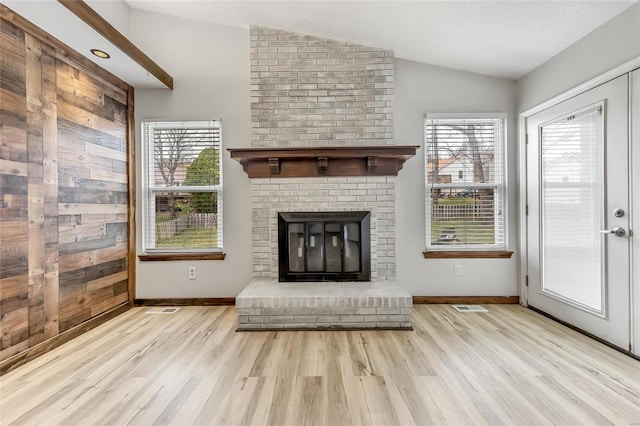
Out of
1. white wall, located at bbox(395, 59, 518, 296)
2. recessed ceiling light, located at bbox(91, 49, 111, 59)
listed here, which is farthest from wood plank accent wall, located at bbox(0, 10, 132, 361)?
white wall, located at bbox(395, 59, 518, 296)

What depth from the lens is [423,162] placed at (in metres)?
3.54

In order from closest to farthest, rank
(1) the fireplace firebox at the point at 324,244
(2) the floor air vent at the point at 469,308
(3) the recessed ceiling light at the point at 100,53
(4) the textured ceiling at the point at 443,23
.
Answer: (4) the textured ceiling at the point at 443,23 → (3) the recessed ceiling light at the point at 100,53 → (2) the floor air vent at the point at 469,308 → (1) the fireplace firebox at the point at 324,244

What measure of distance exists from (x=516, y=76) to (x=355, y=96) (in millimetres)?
1737

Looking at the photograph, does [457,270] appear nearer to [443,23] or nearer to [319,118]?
[319,118]

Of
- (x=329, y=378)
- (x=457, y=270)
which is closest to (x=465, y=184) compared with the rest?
(x=457, y=270)

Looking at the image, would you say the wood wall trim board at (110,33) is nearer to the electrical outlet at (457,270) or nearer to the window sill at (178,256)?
the window sill at (178,256)

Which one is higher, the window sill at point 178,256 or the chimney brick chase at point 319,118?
the chimney brick chase at point 319,118

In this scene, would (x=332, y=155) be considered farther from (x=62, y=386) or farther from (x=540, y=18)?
(x=62, y=386)

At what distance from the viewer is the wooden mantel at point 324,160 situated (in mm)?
3154

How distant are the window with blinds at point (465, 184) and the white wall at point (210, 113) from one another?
2067mm

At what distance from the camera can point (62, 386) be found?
193 centimetres

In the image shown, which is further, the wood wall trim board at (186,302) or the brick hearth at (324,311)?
the wood wall trim board at (186,302)

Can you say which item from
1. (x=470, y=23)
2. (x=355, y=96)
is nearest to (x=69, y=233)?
(x=355, y=96)

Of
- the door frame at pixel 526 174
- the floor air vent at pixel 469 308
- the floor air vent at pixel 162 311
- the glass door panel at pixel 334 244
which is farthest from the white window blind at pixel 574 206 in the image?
the floor air vent at pixel 162 311
